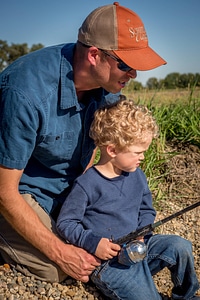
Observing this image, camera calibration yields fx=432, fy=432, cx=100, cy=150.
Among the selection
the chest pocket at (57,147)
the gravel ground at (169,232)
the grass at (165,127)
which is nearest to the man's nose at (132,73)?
the chest pocket at (57,147)

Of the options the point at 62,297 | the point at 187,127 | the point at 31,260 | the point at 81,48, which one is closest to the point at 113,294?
the point at 62,297

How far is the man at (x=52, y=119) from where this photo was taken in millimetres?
2559

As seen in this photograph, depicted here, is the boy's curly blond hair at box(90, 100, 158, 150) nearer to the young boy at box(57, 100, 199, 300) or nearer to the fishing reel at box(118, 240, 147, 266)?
the young boy at box(57, 100, 199, 300)

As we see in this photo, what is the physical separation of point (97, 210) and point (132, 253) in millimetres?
354

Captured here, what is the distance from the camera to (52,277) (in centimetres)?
293

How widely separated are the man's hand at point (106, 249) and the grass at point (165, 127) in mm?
1642

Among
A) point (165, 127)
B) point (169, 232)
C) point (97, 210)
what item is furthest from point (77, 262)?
point (165, 127)

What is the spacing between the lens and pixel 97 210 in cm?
275

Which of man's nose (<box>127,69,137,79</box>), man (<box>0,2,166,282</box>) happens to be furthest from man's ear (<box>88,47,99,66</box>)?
man's nose (<box>127,69,137,79</box>)

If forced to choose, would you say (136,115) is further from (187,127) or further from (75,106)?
(187,127)

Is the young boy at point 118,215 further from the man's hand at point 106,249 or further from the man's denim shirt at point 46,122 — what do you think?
the man's denim shirt at point 46,122

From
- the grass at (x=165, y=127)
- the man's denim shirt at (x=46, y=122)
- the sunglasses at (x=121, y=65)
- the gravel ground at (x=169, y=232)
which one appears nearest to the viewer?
the man's denim shirt at (x=46, y=122)

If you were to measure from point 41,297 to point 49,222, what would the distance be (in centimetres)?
49

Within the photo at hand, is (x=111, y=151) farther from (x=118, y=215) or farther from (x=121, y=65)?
(x=121, y=65)
